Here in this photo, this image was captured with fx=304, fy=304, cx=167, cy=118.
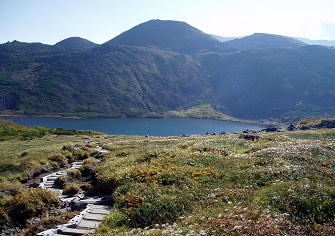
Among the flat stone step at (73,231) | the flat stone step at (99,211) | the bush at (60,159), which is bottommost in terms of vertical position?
the bush at (60,159)

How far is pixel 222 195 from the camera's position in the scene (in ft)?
48.6

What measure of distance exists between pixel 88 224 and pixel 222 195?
6410mm

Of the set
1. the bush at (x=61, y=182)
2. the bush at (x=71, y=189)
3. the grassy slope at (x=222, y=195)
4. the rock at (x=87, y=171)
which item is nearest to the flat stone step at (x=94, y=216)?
the grassy slope at (x=222, y=195)

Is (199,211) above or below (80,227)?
above

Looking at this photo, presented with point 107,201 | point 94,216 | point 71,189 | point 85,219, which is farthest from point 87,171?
point 85,219

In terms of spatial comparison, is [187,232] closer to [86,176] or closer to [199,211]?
[199,211]

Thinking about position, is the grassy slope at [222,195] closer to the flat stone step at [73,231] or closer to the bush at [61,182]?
the flat stone step at [73,231]

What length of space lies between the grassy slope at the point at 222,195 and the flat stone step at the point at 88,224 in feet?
2.57

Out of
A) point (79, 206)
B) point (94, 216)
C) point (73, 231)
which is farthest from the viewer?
point (79, 206)

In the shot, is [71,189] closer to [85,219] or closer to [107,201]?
[107,201]

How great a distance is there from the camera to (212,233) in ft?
34.7

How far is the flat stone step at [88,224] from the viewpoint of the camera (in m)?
13.2

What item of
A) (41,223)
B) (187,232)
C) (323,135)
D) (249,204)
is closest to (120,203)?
(41,223)

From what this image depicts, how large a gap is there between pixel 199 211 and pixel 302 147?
1633 cm
